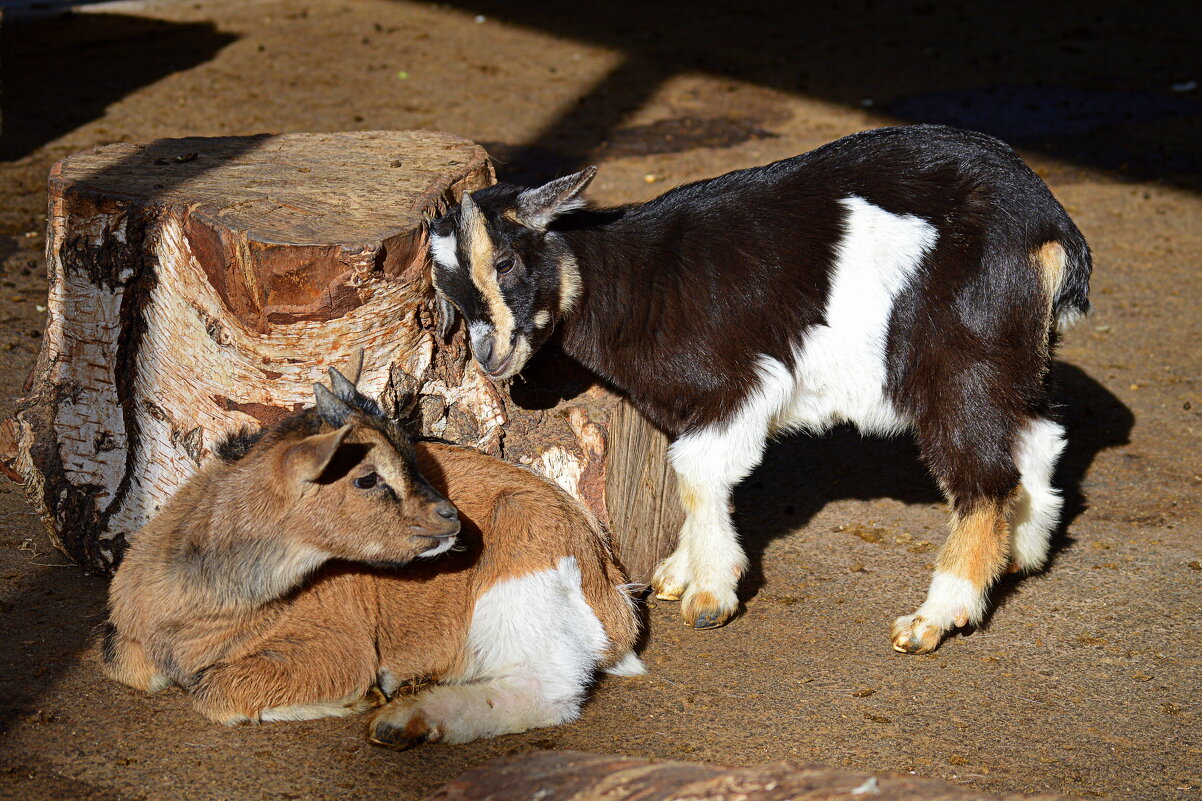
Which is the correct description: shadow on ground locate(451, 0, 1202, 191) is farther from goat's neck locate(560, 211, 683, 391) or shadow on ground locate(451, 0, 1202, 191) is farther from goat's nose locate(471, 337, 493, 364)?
goat's nose locate(471, 337, 493, 364)

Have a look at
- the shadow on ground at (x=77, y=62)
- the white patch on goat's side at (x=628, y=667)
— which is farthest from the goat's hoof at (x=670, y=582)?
the shadow on ground at (x=77, y=62)

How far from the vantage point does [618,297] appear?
405 cm

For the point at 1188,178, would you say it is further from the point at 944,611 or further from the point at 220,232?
the point at 220,232

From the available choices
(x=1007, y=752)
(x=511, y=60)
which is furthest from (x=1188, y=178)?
(x=1007, y=752)

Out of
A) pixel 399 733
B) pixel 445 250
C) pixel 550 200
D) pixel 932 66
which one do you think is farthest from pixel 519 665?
pixel 932 66

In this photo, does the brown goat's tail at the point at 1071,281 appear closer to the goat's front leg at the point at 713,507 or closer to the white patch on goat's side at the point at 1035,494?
the white patch on goat's side at the point at 1035,494

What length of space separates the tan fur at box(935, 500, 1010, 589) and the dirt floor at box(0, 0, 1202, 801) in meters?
0.27

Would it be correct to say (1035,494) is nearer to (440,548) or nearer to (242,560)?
(440,548)

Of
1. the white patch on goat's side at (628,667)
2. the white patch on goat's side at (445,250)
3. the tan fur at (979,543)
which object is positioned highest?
the white patch on goat's side at (445,250)

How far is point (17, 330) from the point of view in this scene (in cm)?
606

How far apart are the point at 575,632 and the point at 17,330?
382 cm

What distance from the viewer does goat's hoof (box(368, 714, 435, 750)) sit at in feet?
11.3

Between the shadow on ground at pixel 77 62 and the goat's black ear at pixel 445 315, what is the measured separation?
598cm

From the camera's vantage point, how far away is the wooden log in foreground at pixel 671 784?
8.02 ft
